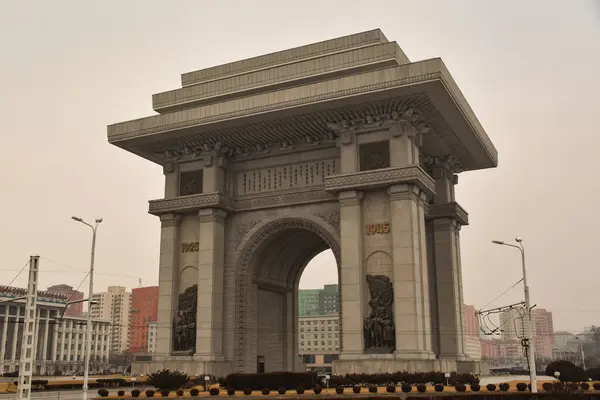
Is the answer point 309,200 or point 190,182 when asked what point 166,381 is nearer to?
point 309,200

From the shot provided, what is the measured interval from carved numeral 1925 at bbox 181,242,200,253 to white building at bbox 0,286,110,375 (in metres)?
70.6

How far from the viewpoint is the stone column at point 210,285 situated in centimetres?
3788

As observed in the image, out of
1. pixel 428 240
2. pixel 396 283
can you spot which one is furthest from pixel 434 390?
pixel 428 240

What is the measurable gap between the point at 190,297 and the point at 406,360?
14.0 metres

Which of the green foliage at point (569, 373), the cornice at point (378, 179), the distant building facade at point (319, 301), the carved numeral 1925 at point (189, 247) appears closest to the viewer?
the cornice at point (378, 179)

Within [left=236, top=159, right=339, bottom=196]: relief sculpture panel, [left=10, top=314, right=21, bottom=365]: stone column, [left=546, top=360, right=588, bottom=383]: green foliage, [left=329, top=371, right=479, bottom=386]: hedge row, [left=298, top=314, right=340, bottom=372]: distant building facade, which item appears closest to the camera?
[left=329, top=371, right=479, bottom=386]: hedge row

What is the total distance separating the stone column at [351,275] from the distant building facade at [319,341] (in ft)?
315

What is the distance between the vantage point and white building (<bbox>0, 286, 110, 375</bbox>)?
112m

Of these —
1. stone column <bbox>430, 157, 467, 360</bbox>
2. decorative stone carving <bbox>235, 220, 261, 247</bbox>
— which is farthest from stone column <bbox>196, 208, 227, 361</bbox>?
stone column <bbox>430, 157, 467, 360</bbox>

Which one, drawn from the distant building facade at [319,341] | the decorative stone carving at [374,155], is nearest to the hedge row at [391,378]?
the decorative stone carving at [374,155]

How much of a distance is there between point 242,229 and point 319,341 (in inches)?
4028

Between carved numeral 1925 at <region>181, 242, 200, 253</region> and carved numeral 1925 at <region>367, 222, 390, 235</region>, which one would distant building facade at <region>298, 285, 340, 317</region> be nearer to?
carved numeral 1925 at <region>181, 242, 200, 253</region>

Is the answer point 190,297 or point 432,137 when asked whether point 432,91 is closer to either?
point 432,137

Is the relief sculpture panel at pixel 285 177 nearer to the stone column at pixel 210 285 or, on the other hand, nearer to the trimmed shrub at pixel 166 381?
the stone column at pixel 210 285
